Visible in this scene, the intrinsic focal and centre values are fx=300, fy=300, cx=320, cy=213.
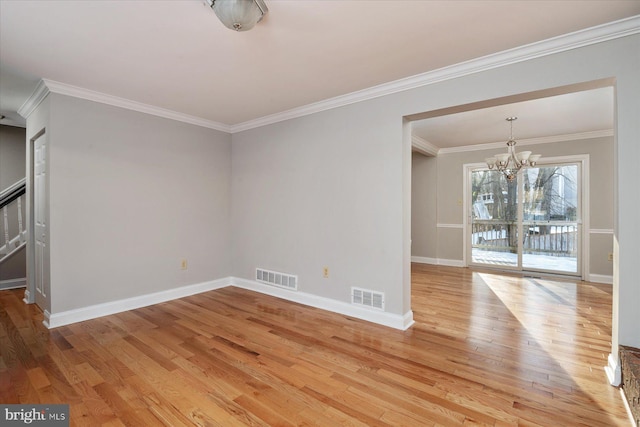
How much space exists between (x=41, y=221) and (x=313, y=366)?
3.37 metres

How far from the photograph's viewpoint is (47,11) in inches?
75.0

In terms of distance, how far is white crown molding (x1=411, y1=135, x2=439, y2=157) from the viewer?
Answer: 217 inches

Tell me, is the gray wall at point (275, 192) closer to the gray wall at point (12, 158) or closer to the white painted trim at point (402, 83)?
the white painted trim at point (402, 83)

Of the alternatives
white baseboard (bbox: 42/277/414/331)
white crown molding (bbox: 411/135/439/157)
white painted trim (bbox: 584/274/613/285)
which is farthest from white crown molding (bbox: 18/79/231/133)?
white painted trim (bbox: 584/274/613/285)

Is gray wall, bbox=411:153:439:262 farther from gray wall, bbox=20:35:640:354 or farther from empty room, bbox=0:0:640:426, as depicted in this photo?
gray wall, bbox=20:35:640:354

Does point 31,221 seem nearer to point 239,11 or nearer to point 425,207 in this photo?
point 239,11

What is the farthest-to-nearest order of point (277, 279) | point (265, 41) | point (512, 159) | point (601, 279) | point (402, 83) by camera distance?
1. point (601, 279)
2. point (512, 159)
3. point (277, 279)
4. point (402, 83)
5. point (265, 41)

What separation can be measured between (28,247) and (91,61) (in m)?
2.66

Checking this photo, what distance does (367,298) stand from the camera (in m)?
3.24

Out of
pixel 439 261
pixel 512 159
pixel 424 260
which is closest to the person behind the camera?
pixel 512 159

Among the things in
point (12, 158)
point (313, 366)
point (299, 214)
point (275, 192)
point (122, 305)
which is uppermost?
point (12, 158)

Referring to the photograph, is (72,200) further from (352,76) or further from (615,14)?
(615,14)

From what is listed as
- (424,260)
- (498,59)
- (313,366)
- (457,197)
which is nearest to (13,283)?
(313,366)

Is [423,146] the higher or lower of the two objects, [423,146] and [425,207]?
the higher
